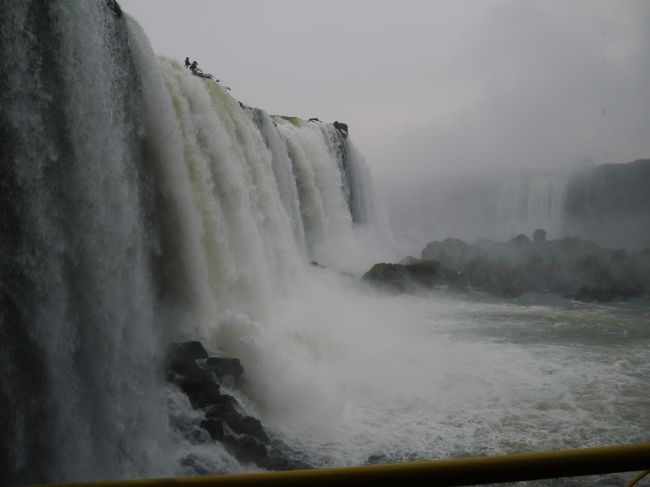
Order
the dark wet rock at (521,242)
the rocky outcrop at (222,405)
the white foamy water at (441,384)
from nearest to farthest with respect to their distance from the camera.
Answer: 1. the rocky outcrop at (222,405)
2. the white foamy water at (441,384)
3. the dark wet rock at (521,242)

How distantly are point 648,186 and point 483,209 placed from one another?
11.1 m

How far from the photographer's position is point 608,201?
3170 centimetres

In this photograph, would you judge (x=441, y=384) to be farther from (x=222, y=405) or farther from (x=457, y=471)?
(x=457, y=471)

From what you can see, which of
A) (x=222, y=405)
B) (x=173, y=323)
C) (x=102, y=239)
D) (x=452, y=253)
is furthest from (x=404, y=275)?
(x=102, y=239)

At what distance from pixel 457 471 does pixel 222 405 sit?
5.74 metres

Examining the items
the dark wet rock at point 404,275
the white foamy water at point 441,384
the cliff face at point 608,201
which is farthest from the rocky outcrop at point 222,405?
the cliff face at point 608,201

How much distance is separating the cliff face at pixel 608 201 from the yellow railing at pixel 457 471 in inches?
1368

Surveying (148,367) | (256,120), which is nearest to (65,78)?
(148,367)

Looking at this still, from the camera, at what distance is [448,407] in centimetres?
765

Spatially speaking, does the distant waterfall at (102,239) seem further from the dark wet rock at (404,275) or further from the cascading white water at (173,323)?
the dark wet rock at (404,275)

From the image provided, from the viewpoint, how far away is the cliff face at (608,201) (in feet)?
101

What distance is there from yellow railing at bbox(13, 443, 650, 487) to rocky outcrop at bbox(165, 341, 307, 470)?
191 inches

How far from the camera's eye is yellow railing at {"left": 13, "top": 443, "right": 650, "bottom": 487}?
1.06 m

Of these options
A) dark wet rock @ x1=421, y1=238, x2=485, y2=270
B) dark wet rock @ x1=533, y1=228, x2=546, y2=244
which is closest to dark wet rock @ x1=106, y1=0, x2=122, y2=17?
dark wet rock @ x1=421, y1=238, x2=485, y2=270
